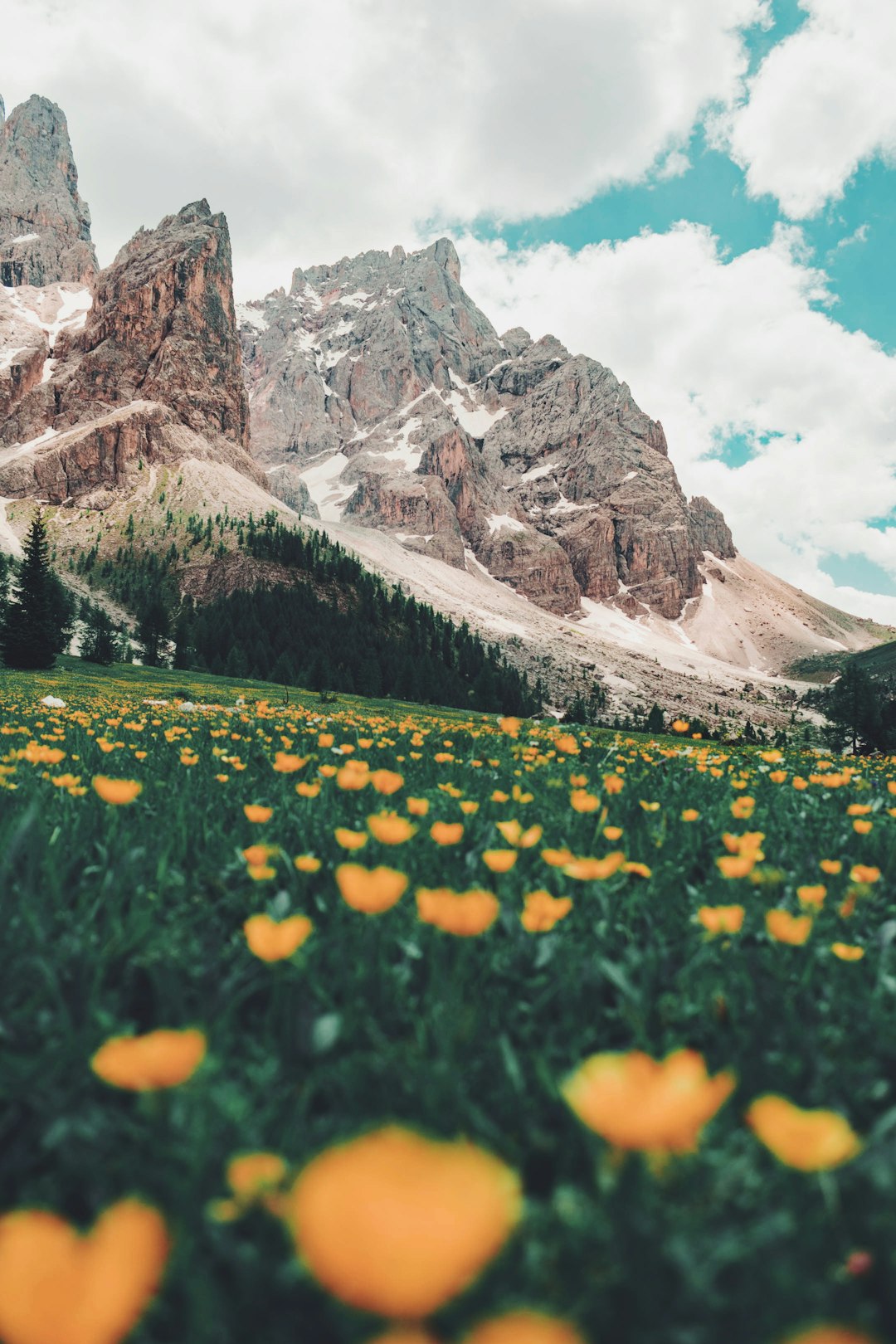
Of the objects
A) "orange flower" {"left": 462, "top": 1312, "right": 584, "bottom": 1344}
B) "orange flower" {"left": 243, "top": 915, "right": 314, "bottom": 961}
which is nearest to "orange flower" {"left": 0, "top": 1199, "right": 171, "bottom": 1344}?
"orange flower" {"left": 462, "top": 1312, "right": 584, "bottom": 1344}

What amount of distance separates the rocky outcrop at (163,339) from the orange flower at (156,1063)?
175618 mm

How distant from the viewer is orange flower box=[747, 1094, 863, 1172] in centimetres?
74

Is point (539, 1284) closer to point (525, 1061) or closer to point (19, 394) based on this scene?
point (525, 1061)

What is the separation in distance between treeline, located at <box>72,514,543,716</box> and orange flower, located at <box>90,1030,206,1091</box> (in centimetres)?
5847

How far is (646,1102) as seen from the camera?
2.28ft

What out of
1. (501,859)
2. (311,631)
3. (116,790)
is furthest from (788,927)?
→ (311,631)

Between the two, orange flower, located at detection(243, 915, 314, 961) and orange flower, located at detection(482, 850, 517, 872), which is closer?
orange flower, located at detection(243, 915, 314, 961)

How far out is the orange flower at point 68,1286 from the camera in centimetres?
57

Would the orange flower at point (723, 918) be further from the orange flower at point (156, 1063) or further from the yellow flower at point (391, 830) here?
the orange flower at point (156, 1063)

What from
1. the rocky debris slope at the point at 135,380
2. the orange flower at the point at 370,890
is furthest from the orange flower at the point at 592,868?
the rocky debris slope at the point at 135,380

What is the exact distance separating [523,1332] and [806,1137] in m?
0.46

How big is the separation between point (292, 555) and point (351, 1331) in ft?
397

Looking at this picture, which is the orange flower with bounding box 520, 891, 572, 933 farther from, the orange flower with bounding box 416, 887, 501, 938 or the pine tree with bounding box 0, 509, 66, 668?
the pine tree with bounding box 0, 509, 66, 668

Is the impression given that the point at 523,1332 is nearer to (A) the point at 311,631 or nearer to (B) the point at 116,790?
(B) the point at 116,790
